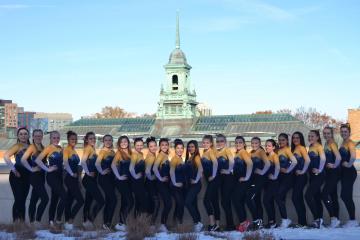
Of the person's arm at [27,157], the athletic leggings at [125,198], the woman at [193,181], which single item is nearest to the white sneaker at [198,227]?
the woman at [193,181]

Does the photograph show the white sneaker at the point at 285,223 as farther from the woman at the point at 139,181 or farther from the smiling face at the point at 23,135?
the smiling face at the point at 23,135

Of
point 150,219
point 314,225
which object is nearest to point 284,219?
point 314,225

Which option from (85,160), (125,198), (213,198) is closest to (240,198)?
(213,198)

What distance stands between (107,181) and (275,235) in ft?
11.2

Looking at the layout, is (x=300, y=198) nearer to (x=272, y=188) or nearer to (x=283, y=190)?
(x=283, y=190)

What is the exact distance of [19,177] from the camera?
36.8 feet

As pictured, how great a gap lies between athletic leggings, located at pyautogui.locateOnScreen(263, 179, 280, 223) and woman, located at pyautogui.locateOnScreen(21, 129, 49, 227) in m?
4.21

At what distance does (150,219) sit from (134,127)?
2304 inches

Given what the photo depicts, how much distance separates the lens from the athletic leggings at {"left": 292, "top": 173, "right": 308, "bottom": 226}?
1091 centimetres

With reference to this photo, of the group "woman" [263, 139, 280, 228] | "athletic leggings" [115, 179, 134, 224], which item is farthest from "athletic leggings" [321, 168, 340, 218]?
"athletic leggings" [115, 179, 134, 224]

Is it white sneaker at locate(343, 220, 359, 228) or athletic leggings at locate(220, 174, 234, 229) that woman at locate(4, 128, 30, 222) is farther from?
white sneaker at locate(343, 220, 359, 228)

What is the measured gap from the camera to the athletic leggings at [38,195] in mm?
11148

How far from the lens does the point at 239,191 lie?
10.9m

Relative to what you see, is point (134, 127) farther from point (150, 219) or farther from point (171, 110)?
point (150, 219)
